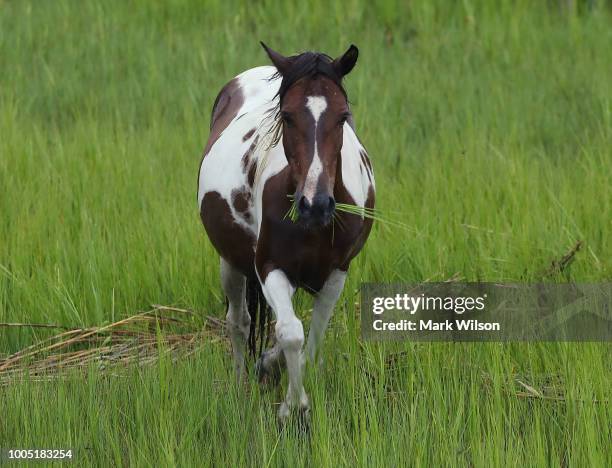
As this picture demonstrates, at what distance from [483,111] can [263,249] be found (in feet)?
13.8

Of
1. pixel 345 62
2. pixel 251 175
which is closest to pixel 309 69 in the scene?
pixel 345 62

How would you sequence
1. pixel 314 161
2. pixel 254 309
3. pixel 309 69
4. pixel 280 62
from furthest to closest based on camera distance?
1. pixel 254 309
2. pixel 280 62
3. pixel 309 69
4. pixel 314 161

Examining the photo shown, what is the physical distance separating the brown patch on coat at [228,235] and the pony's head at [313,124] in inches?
24.9

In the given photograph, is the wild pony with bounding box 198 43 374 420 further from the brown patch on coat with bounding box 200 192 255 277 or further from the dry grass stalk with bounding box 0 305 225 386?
the dry grass stalk with bounding box 0 305 225 386

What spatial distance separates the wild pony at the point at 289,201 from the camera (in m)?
3.94

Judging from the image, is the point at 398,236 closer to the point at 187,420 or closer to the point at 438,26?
the point at 187,420

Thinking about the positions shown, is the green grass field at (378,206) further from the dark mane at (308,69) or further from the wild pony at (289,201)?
the dark mane at (308,69)

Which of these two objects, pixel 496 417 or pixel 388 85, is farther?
pixel 388 85

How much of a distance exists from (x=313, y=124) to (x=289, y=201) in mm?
408

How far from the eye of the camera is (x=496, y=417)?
4105 millimetres

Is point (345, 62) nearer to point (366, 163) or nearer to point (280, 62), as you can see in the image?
point (280, 62)

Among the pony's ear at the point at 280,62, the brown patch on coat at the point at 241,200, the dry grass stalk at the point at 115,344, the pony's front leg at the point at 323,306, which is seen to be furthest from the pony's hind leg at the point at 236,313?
the pony's ear at the point at 280,62

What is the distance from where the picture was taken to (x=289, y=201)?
4234 mm

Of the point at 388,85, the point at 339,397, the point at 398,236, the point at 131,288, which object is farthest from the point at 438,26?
the point at 339,397
